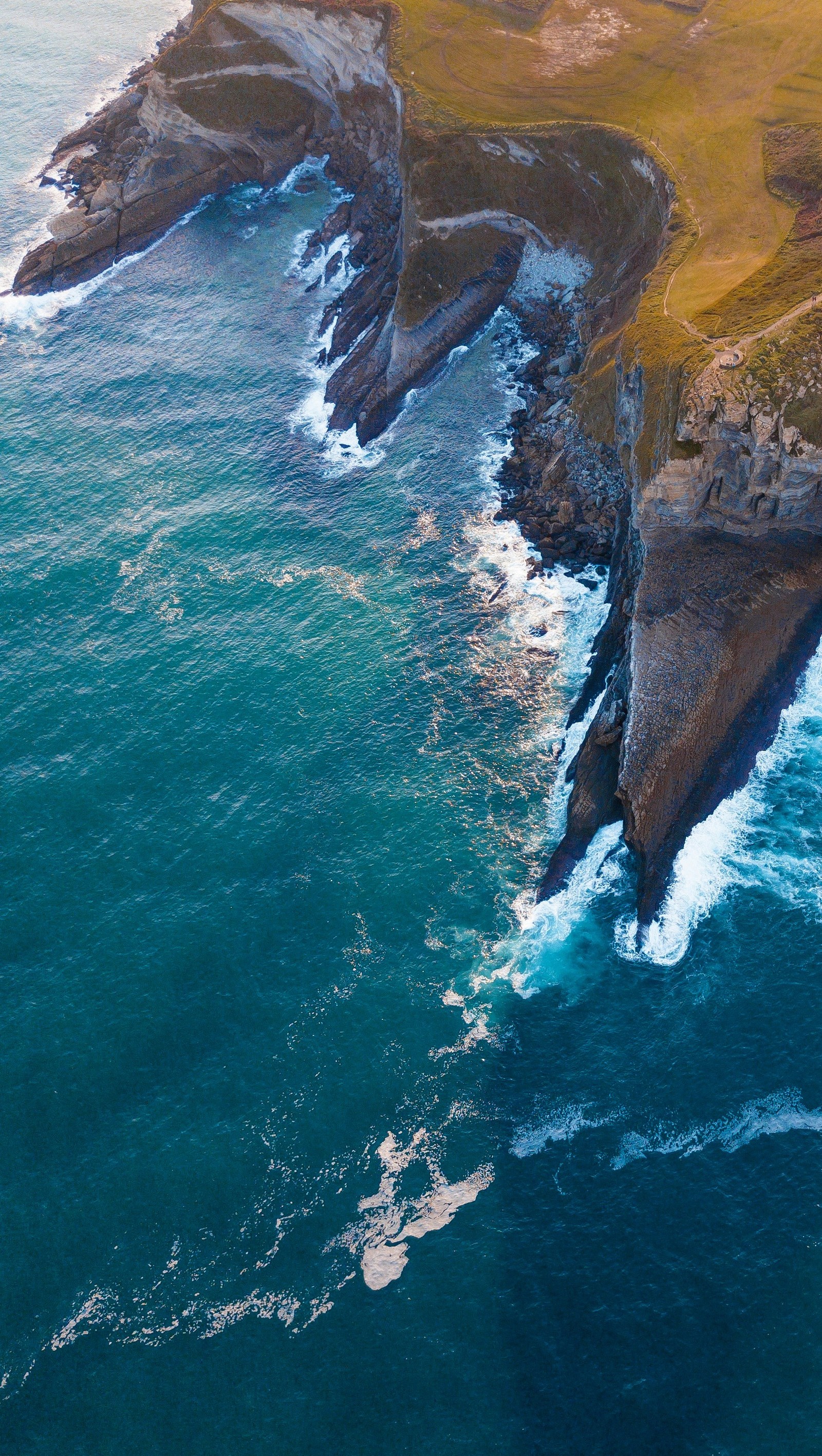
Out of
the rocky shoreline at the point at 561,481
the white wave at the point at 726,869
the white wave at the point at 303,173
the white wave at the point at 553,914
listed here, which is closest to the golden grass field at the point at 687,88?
the rocky shoreline at the point at 561,481

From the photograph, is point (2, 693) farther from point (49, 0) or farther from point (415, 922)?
point (49, 0)

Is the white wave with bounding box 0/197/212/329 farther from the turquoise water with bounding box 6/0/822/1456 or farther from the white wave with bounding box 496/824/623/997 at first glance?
A: the white wave with bounding box 496/824/623/997

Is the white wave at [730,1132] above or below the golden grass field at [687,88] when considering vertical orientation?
below

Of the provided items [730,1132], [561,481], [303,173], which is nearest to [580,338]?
[561,481]

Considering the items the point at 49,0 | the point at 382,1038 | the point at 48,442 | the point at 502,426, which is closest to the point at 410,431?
the point at 502,426

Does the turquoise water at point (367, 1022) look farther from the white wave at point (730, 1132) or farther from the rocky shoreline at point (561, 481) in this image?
the rocky shoreline at point (561, 481)

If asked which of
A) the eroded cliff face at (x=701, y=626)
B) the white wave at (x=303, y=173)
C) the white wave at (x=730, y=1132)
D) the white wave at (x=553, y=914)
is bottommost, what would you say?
the white wave at (x=730, y=1132)

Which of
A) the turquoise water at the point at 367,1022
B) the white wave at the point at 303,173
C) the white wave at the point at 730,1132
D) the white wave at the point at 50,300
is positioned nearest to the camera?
the turquoise water at the point at 367,1022
